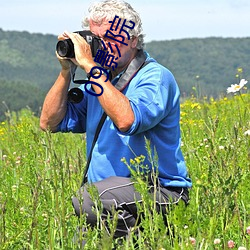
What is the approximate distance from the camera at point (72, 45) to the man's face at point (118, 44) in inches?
2.2

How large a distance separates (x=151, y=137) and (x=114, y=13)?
0.66m

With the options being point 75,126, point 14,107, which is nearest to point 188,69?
point 14,107

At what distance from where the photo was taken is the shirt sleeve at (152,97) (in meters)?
3.22

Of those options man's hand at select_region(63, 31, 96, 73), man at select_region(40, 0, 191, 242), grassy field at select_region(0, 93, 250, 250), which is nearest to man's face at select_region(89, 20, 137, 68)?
man at select_region(40, 0, 191, 242)

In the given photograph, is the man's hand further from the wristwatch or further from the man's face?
the man's face

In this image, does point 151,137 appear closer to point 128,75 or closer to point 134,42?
point 128,75

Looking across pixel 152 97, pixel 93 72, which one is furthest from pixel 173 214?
pixel 93 72

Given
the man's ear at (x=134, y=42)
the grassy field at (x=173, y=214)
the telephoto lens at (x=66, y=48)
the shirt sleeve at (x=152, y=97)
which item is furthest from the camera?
the man's ear at (x=134, y=42)

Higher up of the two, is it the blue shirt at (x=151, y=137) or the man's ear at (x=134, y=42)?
the man's ear at (x=134, y=42)

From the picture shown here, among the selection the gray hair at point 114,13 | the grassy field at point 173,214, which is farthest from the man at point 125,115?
the grassy field at point 173,214

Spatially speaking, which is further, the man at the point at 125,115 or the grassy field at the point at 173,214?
the man at the point at 125,115

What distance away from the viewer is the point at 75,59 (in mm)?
3430

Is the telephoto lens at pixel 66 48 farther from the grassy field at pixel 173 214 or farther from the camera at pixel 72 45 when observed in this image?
the grassy field at pixel 173 214

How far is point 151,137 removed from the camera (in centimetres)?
349
